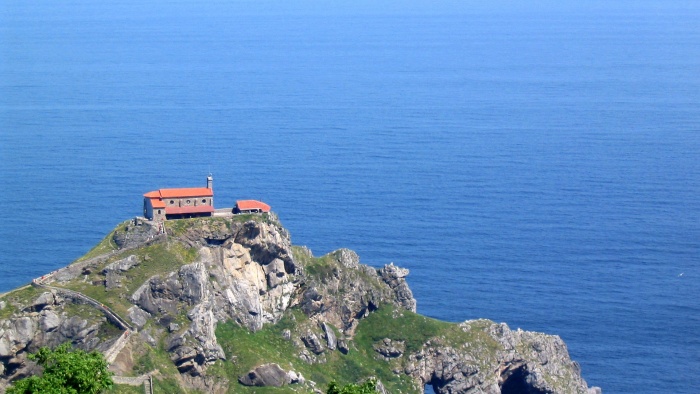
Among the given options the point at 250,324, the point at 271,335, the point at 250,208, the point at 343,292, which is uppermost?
the point at 250,208

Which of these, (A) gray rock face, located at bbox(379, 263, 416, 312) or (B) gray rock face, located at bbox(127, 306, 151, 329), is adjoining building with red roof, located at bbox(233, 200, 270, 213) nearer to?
(B) gray rock face, located at bbox(127, 306, 151, 329)

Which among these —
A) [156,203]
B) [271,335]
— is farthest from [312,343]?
[156,203]

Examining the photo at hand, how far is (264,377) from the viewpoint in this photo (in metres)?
136

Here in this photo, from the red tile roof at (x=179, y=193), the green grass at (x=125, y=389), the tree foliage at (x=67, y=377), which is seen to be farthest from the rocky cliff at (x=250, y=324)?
the tree foliage at (x=67, y=377)

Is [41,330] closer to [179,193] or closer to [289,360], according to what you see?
[179,193]

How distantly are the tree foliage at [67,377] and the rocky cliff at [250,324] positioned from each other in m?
22.6

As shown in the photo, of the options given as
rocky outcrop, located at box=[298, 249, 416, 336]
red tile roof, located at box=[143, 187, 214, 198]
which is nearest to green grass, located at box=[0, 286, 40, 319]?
red tile roof, located at box=[143, 187, 214, 198]

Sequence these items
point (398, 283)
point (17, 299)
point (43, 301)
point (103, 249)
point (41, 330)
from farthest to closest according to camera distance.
Answer: point (398, 283), point (103, 249), point (17, 299), point (43, 301), point (41, 330)

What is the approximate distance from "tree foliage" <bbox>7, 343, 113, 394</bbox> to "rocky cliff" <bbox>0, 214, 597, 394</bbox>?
22641 millimetres

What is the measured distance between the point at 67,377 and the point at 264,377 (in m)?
37.1

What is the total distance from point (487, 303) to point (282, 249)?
52.1 m

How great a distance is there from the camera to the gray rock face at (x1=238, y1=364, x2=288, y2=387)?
135875 millimetres

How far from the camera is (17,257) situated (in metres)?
199

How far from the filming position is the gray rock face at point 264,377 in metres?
136
